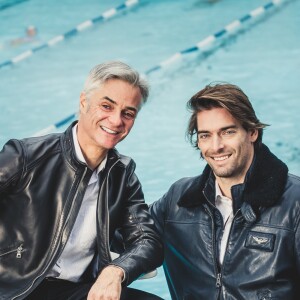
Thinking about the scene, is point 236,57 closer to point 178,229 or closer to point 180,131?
point 180,131

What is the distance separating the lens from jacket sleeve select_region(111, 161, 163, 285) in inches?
129

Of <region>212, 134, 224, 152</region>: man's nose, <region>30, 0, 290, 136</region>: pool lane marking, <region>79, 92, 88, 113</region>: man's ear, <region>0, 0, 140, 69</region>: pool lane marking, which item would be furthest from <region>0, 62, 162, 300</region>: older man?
<region>0, 0, 140, 69</region>: pool lane marking

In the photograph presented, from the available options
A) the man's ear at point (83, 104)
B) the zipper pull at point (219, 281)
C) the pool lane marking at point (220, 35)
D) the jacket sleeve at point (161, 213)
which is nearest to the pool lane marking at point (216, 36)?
the pool lane marking at point (220, 35)

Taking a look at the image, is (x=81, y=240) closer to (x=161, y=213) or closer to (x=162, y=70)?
(x=161, y=213)

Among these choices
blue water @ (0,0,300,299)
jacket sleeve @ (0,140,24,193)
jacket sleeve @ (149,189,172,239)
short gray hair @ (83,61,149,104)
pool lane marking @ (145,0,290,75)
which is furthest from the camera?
pool lane marking @ (145,0,290,75)

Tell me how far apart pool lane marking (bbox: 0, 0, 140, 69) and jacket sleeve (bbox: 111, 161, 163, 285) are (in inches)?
224

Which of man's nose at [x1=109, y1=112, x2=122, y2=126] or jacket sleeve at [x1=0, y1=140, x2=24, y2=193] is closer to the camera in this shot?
jacket sleeve at [x1=0, y1=140, x2=24, y2=193]

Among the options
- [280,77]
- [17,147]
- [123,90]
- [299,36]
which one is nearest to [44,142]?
[17,147]

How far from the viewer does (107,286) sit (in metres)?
3.05

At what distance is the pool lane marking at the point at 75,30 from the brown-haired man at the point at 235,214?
5.77m

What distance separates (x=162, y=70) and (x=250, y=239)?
5.25 metres

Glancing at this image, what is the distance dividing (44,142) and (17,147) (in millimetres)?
116

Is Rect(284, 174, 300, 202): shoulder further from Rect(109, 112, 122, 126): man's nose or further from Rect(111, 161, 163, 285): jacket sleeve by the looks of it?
Rect(109, 112, 122, 126): man's nose

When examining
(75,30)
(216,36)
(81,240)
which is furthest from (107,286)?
(75,30)
